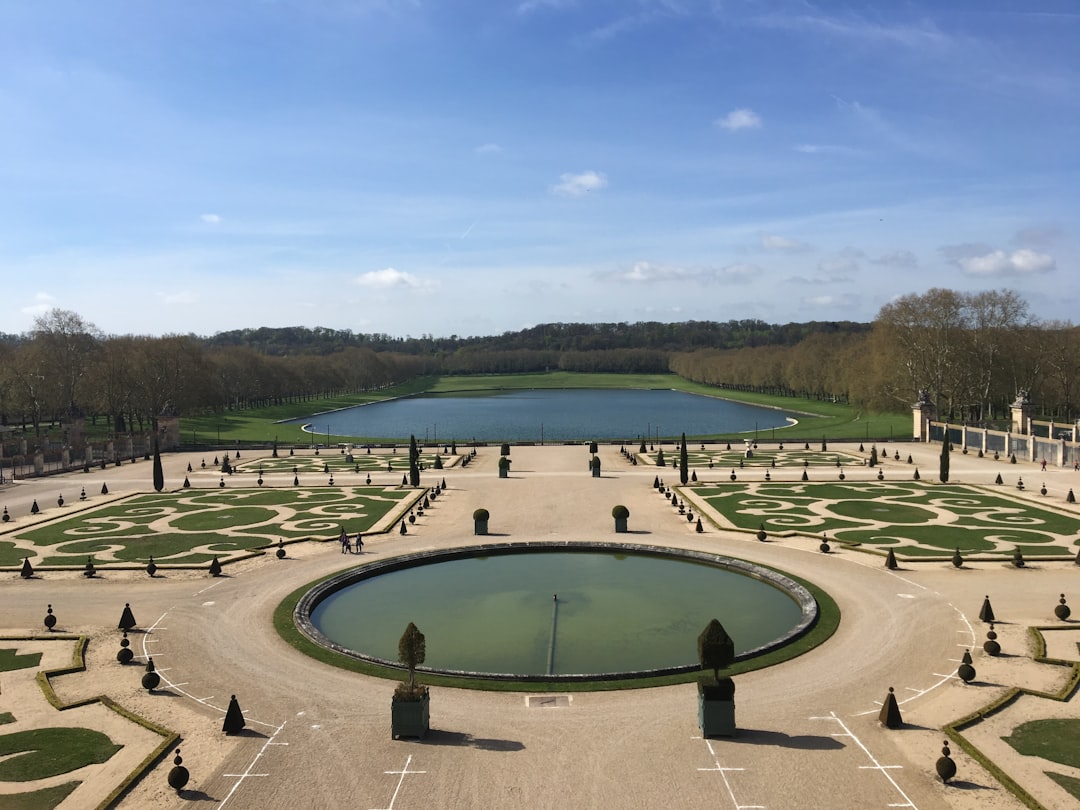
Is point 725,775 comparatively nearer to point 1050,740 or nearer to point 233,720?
point 1050,740

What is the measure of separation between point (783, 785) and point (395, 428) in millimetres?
108153

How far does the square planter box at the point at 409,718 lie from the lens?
18.9 metres

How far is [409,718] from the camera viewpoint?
19.0 m

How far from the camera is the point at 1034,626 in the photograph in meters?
26.2

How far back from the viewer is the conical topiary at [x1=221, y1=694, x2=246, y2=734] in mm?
19328

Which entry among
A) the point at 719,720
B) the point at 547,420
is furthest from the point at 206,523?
the point at 547,420

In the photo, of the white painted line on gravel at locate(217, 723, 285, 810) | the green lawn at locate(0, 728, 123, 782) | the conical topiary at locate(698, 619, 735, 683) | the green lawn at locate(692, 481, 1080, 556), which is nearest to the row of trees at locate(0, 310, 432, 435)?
the green lawn at locate(692, 481, 1080, 556)

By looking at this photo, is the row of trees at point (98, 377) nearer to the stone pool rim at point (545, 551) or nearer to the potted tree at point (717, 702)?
the stone pool rim at point (545, 551)

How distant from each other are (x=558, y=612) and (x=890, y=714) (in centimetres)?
1286

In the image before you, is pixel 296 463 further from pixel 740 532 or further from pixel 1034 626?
pixel 1034 626

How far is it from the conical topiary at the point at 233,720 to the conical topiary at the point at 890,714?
1577 centimetres

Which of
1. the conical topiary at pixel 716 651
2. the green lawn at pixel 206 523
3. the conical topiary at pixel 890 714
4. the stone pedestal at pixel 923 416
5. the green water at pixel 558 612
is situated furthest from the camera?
the stone pedestal at pixel 923 416

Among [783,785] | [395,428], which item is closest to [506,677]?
[783,785]

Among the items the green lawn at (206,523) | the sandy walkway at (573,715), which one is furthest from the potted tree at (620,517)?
the green lawn at (206,523)
